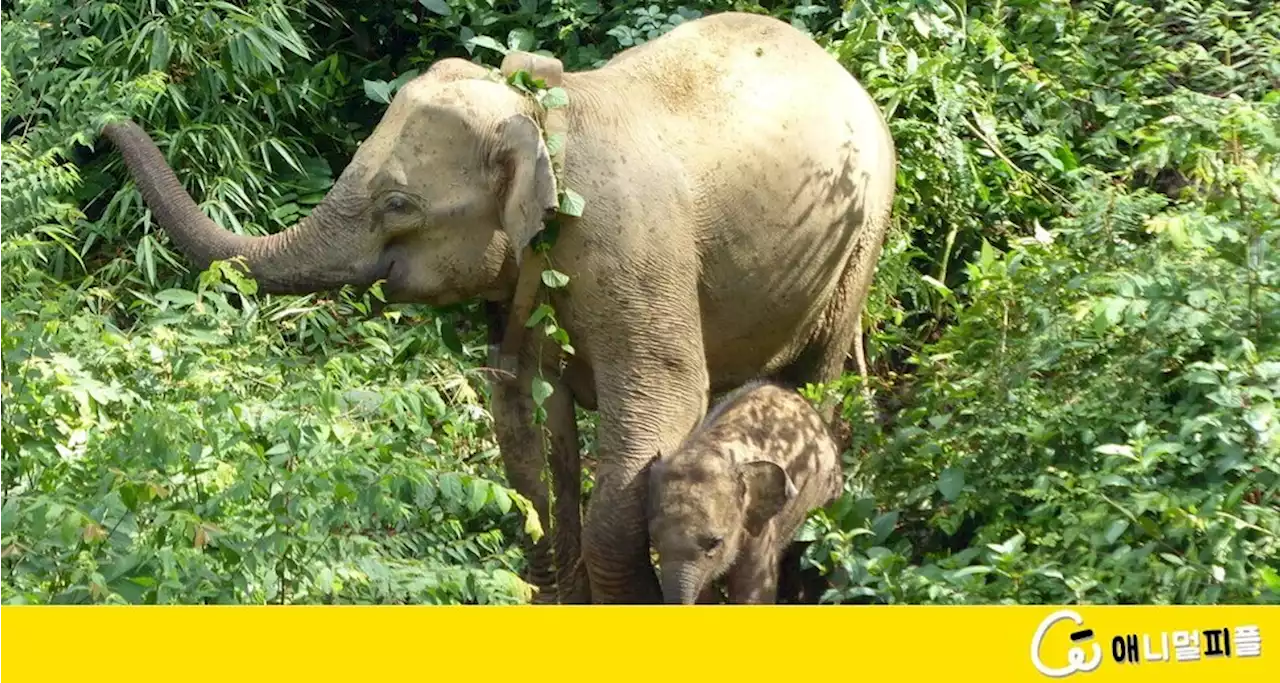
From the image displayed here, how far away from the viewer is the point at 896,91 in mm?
8531

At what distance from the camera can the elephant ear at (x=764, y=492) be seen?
23.0 ft

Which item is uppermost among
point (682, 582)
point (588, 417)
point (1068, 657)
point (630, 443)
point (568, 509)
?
point (1068, 657)

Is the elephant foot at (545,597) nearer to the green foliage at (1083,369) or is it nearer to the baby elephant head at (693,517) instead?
the baby elephant head at (693,517)

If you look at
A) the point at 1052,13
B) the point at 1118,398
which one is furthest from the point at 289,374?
the point at 1052,13

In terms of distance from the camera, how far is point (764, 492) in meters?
7.03

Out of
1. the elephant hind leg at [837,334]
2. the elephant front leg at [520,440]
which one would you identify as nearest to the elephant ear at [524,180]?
the elephant front leg at [520,440]

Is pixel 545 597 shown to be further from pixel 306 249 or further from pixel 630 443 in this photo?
pixel 306 249

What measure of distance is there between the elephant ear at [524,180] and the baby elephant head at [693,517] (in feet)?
2.48

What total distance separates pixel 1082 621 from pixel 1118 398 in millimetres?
1439

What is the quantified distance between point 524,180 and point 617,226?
297 millimetres

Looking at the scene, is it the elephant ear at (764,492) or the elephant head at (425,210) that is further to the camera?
the elephant ear at (764,492)

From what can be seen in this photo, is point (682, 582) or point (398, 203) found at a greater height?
point (398, 203)

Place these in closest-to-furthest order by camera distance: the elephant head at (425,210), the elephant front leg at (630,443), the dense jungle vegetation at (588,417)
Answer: the dense jungle vegetation at (588,417)
the elephant head at (425,210)
the elephant front leg at (630,443)

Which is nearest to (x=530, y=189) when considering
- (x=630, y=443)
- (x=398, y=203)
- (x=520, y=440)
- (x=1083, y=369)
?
(x=398, y=203)
